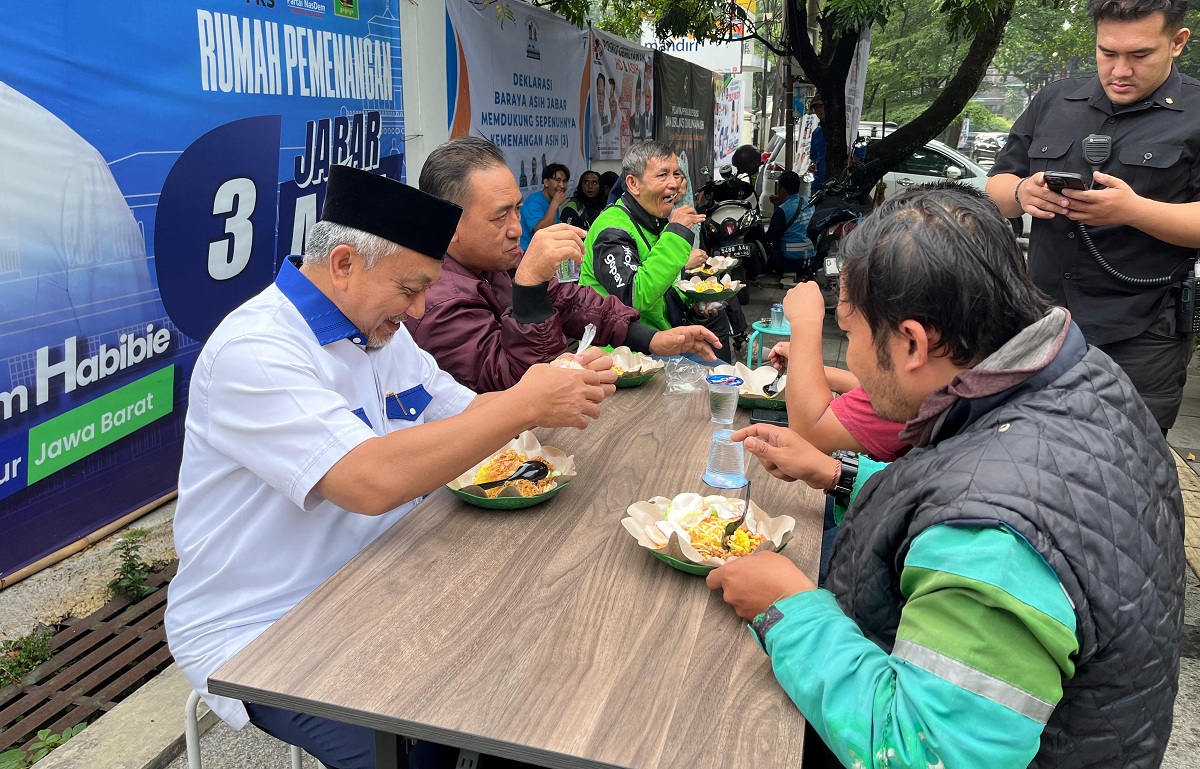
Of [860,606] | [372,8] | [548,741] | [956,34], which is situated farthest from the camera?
[956,34]

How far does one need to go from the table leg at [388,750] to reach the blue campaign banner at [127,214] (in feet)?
7.71

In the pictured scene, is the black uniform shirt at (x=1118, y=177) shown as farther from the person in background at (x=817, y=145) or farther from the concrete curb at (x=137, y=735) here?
the person in background at (x=817, y=145)

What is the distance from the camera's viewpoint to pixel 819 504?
1.95 meters

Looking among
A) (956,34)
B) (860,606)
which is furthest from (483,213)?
(956,34)

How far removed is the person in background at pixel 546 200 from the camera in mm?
7219

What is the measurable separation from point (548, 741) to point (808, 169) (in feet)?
35.7

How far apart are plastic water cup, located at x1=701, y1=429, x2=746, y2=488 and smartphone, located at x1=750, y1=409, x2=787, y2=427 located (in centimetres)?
55

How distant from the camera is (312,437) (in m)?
1.56

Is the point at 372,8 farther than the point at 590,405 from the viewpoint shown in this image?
Yes

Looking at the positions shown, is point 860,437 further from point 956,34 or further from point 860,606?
point 956,34

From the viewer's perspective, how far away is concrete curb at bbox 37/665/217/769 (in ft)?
7.55

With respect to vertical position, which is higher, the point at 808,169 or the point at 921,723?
the point at 808,169

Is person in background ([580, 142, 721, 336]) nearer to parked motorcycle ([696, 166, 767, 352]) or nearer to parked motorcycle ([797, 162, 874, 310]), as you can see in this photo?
parked motorcycle ([696, 166, 767, 352])

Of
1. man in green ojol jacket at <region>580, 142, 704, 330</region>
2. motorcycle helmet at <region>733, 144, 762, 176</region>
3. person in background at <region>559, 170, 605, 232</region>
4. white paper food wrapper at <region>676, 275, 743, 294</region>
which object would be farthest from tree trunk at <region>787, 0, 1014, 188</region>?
man in green ojol jacket at <region>580, 142, 704, 330</region>
